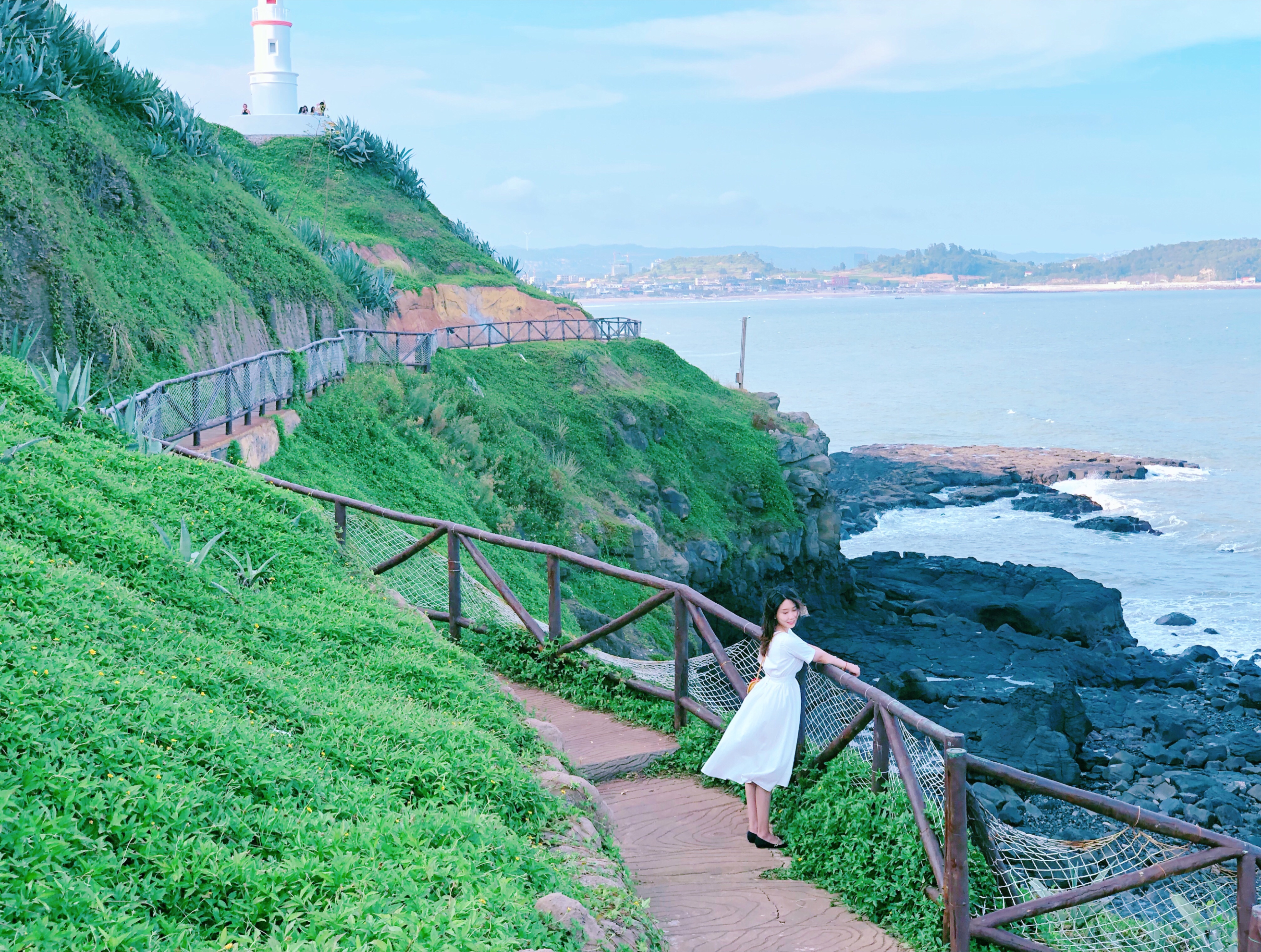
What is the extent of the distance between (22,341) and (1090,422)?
6658 centimetres

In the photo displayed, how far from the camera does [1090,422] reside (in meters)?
68.6

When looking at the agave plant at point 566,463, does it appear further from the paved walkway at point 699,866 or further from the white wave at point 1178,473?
the white wave at point 1178,473

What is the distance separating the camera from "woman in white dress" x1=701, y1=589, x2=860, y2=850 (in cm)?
613

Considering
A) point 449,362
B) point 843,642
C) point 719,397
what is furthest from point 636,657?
point 719,397

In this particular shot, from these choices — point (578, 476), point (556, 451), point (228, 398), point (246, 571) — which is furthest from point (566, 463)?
point (246, 571)

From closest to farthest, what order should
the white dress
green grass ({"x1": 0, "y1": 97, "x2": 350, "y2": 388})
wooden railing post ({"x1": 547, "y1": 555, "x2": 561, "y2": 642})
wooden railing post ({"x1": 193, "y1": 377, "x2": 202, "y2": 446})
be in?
the white dress, wooden railing post ({"x1": 547, "y1": 555, "x2": 561, "y2": 642}), wooden railing post ({"x1": 193, "y1": 377, "x2": 202, "y2": 446}), green grass ({"x1": 0, "y1": 97, "x2": 350, "y2": 388})

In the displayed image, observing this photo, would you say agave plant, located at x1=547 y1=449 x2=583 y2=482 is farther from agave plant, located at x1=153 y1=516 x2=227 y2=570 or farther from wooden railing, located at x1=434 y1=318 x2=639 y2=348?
agave plant, located at x1=153 y1=516 x2=227 y2=570

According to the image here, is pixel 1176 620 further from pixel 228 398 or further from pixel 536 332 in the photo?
pixel 228 398

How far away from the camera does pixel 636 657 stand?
64.5 ft

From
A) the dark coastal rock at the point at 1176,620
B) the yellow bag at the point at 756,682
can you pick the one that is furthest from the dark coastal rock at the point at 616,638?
the dark coastal rock at the point at 1176,620

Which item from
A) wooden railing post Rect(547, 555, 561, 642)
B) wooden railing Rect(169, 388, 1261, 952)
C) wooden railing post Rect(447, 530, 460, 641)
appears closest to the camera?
wooden railing Rect(169, 388, 1261, 952)

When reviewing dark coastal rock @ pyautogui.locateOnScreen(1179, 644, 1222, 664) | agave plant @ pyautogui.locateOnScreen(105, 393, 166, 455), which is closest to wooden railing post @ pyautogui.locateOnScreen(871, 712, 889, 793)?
agave plant @ pyautogui.locateOnScreen(105, 393, 166, 455)

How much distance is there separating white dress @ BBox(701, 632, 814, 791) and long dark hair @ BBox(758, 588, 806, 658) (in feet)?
0.11

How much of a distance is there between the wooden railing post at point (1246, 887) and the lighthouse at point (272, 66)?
43251mm
